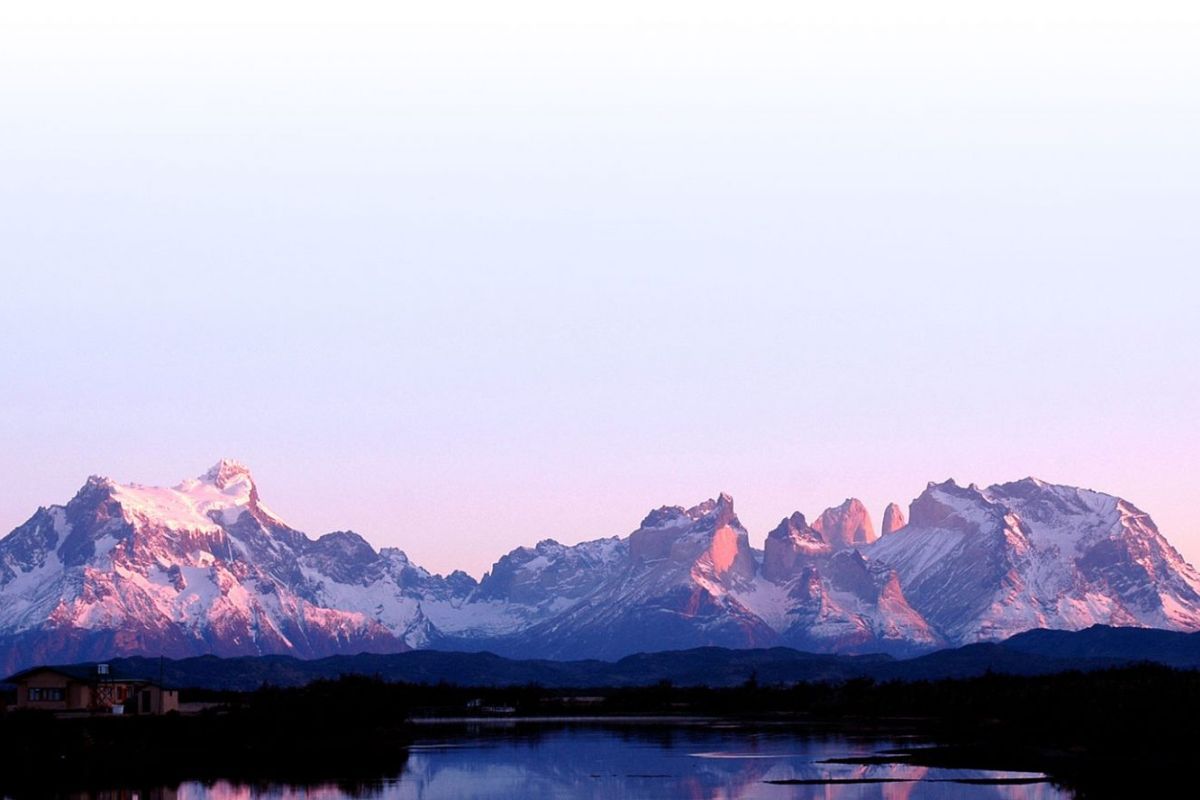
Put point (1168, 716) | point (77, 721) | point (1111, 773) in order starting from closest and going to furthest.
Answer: point (1111, 773)
point (77, 721)
point (1168, 716)

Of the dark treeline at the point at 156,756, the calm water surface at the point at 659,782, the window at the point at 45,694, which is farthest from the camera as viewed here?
the window at the point at 45,694

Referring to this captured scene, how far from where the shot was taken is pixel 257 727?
199125 millimetres

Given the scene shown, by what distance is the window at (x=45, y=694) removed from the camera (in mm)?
198125

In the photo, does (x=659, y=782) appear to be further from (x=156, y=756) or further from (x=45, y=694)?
(x=45, y=694)

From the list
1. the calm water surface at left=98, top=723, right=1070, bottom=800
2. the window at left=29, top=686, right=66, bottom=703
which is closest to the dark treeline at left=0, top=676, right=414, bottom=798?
the calm water surface at left=98, top=723, right=1070, bottom=800

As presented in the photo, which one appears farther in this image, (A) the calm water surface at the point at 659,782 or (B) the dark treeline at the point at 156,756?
(B) the dark treeline at the point at 156,756

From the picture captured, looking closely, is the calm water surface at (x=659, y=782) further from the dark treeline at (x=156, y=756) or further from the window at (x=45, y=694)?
the window at (x=45, y=694)

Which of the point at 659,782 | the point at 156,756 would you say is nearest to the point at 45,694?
the point at 156,756

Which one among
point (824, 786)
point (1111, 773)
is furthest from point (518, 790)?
point (1111, 773)

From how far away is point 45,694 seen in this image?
19900 cm

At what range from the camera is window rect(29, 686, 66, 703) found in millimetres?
198125

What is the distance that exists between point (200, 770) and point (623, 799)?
38.3 metres

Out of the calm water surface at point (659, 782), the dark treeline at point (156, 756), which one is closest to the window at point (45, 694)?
the dark treeline at point (156, 756)

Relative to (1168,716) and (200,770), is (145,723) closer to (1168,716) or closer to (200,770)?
(200,770)
